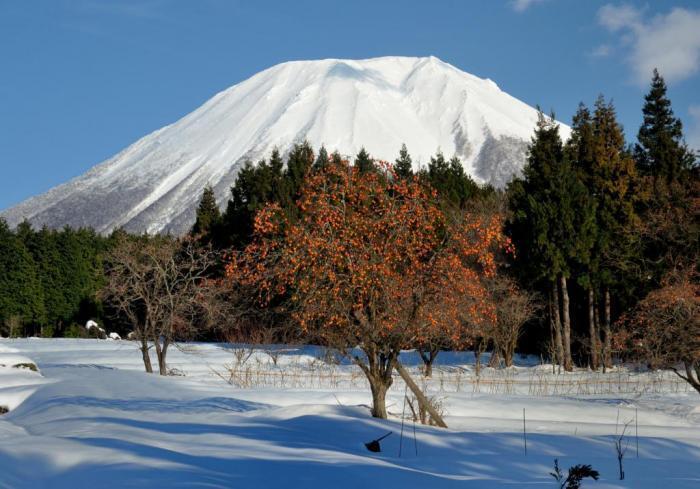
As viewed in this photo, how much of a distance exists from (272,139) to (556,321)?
128 metres

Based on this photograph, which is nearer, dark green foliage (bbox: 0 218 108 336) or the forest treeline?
the forest treeline

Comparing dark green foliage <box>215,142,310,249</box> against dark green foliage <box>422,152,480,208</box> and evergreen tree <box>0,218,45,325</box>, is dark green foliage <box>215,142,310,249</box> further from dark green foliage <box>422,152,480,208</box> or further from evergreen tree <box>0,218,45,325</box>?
evergreen tree <box>0,218,45,325</box>

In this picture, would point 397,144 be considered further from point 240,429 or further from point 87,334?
point 240,429

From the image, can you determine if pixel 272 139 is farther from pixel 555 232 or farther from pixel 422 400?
pixel 422 400

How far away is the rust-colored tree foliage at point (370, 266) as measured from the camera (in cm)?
1130

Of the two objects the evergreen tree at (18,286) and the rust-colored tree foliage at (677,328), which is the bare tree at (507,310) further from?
the evergreen tree at (18,286)

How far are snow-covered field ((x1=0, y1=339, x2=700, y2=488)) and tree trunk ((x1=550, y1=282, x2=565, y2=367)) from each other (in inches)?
292

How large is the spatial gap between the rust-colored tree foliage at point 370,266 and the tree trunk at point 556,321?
18730 mm

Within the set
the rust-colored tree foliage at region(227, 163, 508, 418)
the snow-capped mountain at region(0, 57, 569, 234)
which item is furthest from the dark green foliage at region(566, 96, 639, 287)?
the snow-capped mountain at region(0, 57, 569, 234)

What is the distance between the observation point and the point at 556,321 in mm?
30844

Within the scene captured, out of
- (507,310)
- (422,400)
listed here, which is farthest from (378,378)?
(507,310)

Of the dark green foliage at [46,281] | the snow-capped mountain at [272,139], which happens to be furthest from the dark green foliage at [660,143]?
the snow-capped mountain at [272,139]

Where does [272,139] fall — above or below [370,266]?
above

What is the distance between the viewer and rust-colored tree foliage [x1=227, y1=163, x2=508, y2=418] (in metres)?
11.3
